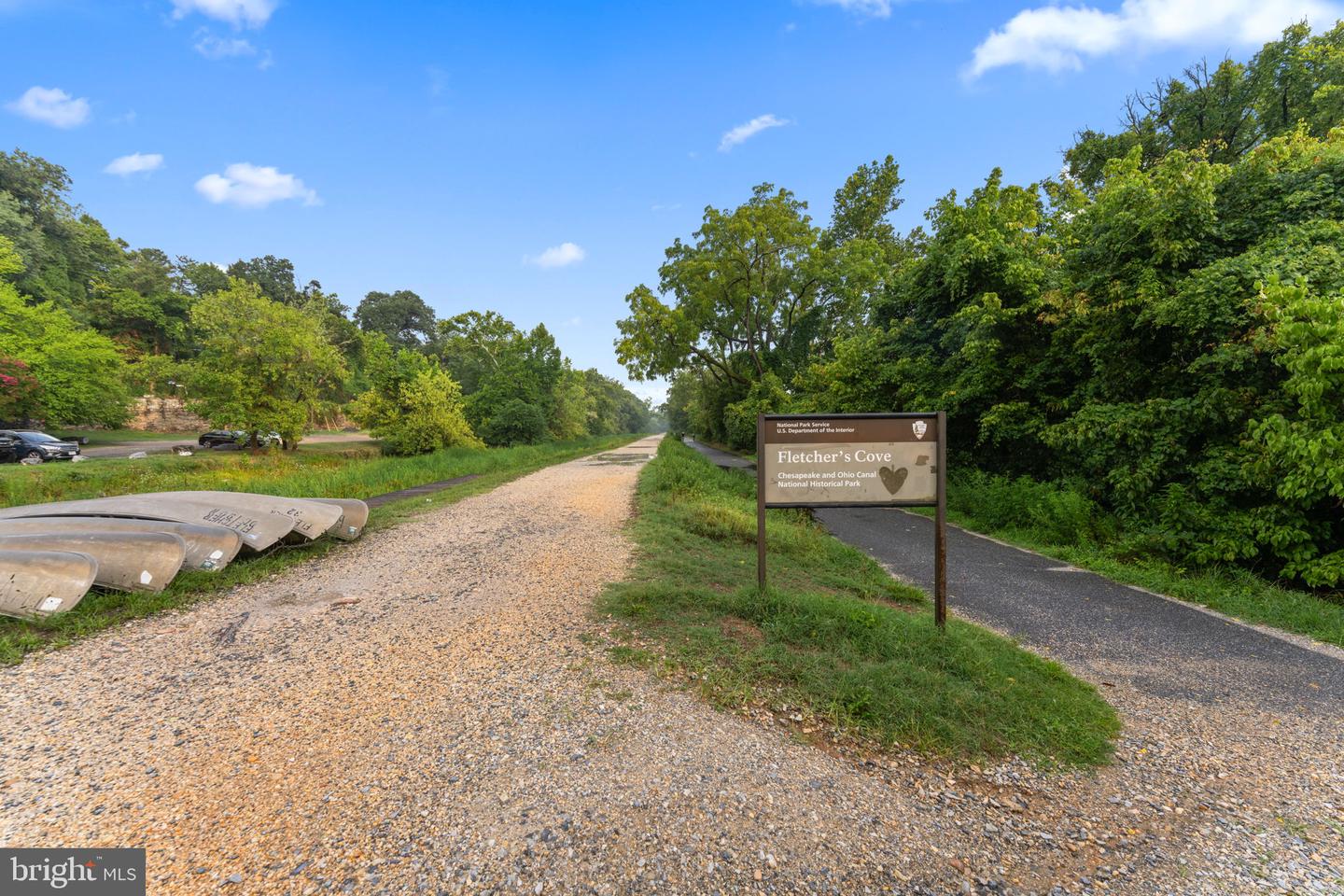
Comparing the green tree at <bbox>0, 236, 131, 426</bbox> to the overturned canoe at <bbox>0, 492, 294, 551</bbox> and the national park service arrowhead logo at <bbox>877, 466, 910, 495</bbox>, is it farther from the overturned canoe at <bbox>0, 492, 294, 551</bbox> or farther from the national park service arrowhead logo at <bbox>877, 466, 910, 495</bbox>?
the national park service arrowhead logo at <bbox>877, 466, 910, 495</bbox>

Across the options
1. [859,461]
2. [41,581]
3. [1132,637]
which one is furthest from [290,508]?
[1132,637]

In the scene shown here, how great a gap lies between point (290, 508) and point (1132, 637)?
9.70 meters

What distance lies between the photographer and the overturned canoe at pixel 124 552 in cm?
436

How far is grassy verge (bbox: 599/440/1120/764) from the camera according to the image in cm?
283

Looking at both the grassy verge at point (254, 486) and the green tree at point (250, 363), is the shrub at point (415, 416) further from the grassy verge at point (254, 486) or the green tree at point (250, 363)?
the green tree at point (250, 363)

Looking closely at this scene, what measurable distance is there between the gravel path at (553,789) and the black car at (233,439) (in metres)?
20.7

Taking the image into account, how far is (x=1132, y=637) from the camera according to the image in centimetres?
463

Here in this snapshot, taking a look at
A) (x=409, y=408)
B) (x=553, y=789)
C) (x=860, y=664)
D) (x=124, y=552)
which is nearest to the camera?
(x=553, y=789)

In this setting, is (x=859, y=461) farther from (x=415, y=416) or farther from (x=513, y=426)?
(x=513, y=426)

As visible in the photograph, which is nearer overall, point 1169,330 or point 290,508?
point 290,508

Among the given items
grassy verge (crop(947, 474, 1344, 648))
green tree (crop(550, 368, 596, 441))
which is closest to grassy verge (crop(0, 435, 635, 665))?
grassy verge (crop(947, 474, 1344, 648))

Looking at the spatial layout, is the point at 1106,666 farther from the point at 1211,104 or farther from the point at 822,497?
the point at 1211,104

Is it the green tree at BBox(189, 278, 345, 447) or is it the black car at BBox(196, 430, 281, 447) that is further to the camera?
the black car at BBox(196, 430, 281, 447)

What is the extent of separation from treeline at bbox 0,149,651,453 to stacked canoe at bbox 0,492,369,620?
1652 cm
